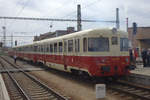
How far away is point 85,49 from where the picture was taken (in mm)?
11703

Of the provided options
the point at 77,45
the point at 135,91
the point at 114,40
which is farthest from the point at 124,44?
the point at 135,91

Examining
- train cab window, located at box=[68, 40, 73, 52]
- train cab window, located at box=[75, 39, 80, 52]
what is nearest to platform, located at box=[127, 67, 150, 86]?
train cab window, located at box=[75, 39, 80, 52]

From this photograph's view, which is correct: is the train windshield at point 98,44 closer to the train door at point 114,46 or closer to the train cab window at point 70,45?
the train door at point 114,46

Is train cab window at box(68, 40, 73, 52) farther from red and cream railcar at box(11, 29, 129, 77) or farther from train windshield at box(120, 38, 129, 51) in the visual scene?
train windshield at box(120, 38, 129, 51)

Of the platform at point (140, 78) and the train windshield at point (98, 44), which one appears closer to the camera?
the train windshield at point (98, 44)

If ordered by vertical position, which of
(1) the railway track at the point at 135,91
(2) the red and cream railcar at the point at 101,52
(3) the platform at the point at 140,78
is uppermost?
(2) the red and cream railcar at the point at 101,52

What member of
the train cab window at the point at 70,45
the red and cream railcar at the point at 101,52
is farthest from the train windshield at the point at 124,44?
the train cab window at the point at 70,45

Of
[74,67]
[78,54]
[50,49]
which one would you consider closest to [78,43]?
[78,54]

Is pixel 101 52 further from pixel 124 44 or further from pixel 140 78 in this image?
pixel 140 78

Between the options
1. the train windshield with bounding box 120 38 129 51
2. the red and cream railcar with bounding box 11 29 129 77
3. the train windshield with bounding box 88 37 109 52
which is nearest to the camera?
the red and cream railcar with bounding box 11 29 129 77

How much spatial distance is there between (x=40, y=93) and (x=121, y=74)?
4290 millimetres

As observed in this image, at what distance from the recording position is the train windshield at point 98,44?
11492mm

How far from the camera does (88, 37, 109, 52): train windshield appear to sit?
452 inches

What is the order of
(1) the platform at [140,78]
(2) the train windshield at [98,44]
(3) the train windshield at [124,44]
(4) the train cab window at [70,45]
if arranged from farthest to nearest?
1. (4) the train cab window at [70,45]
2. (3) the train windshield at [124,44]
3. (1) the platform at [140,78]
4. (2) the train windshield at [98,44]
